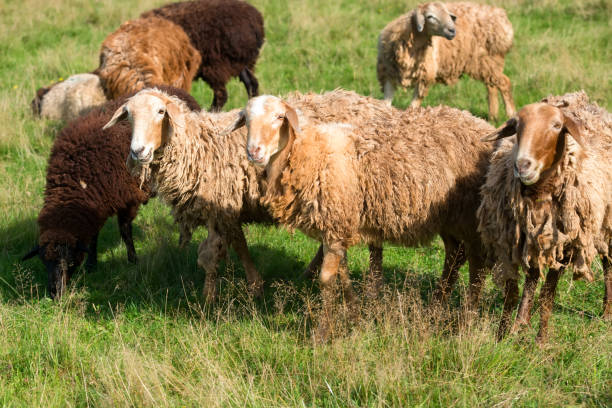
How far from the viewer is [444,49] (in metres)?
8.87

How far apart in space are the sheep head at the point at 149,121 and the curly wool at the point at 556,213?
2.42 meters

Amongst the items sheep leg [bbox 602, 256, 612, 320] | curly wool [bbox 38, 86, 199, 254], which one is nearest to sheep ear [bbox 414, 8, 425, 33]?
curly wool [bbox 38, 86, 199, 254]

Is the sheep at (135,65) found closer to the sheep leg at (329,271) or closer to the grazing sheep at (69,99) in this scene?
the grazing sheep at (69,99)

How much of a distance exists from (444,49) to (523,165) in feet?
18.7

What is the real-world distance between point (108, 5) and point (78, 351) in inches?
422

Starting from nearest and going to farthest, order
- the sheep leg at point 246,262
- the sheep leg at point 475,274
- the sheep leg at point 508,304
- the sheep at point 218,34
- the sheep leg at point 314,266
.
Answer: the sheep leg at point 508,304 → the sheep leg at point 475,274 → the sheep leg at point 246,262 → the sheep leg at point 314,266 → the sheep at point 218,34

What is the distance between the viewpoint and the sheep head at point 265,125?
13.8 ft

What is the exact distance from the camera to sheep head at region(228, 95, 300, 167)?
4195mm

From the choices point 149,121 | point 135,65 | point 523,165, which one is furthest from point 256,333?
point 135,65

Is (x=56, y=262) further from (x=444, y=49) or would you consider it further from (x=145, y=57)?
(x=444, y=49)

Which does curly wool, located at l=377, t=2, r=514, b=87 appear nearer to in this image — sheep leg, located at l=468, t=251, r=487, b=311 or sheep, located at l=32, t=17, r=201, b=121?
sheep, located at l=32, t=17, r=201, b=121

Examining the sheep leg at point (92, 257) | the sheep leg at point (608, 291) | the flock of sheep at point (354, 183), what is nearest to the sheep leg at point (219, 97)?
the flock of sheep at point (354, 183)

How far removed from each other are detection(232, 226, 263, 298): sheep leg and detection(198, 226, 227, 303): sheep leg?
0.50 ft

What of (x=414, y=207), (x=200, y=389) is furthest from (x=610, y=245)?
(x=200, y=389)
